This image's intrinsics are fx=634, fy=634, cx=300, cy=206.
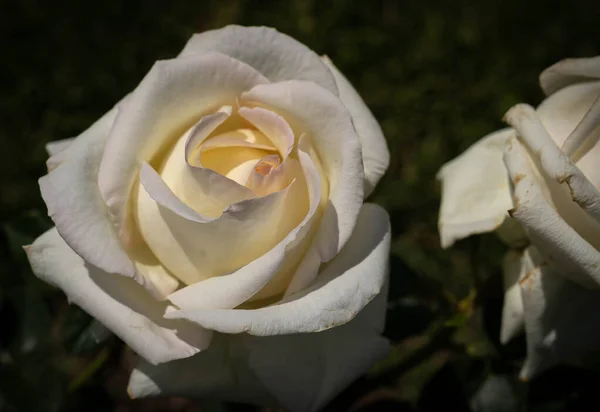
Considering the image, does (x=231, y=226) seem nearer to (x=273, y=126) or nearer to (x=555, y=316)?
(x=273, y=126)

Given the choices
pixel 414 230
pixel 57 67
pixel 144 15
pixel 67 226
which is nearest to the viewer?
pixel 67 226

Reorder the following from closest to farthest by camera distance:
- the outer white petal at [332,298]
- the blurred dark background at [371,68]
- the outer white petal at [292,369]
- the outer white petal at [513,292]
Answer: the outer white petal at [332,298], the outer white petal at [292,369], the outer white petal at [513,292], the blurred dark background at [371,68]

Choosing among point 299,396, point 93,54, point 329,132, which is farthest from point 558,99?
point 93,54

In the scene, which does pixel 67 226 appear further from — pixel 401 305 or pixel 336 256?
pixel 401 305

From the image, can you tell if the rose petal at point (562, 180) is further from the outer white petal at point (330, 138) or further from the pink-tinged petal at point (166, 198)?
the pink-tinged petal at point (166, 198)

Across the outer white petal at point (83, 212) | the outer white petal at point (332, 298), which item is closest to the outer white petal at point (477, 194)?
the outer white petal at point (332, 298)

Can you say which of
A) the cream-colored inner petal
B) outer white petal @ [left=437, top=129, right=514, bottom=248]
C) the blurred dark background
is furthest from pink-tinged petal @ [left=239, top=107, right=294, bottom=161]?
the blurred dark background

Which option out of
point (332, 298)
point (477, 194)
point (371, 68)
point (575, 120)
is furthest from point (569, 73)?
point (371, 68)

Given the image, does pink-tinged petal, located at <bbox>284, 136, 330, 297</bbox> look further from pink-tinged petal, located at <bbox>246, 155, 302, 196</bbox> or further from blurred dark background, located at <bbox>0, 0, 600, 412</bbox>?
blurred dark background, located at <bbox>0, 0, 600, 412</bbox>
